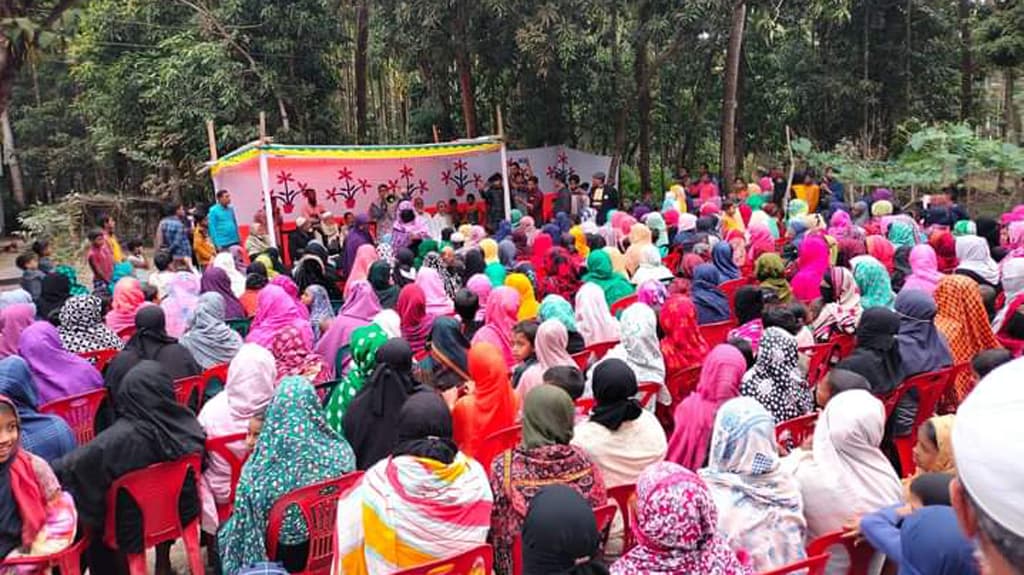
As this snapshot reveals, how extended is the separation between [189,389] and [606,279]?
308cm

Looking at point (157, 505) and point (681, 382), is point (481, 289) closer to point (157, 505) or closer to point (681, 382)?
point (681, 382)

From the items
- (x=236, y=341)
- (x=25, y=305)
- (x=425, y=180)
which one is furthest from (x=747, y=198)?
(x=25, y=305)

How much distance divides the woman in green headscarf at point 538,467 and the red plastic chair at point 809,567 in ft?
2.42

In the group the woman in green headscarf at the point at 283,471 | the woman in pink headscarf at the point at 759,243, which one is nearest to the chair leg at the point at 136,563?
the woman in green headscarf at the point at 283,471

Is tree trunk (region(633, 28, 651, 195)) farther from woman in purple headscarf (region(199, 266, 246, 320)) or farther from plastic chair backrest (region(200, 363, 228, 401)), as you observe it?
plastic chair backrest (region(200, 363, 228, 401))

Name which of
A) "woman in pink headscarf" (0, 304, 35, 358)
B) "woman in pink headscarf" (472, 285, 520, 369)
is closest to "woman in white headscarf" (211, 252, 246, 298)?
"woman in pink headscarf" (0, 304, 35, 358)

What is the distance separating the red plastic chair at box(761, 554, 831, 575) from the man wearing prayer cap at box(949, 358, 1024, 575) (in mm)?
1462

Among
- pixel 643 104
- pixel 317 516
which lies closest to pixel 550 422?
pixel 317 516

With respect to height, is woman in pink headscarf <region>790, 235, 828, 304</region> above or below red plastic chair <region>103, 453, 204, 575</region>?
above

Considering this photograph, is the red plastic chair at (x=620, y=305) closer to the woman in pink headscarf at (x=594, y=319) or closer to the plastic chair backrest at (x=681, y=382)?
the woman in pink headscarf at (x=594, y=319)

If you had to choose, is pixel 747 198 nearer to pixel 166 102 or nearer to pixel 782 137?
pixel 782 137

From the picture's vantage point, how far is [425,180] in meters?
12.8

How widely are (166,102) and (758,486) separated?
15.1 m

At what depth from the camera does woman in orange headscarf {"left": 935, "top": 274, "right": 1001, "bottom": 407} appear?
4.72 meters
